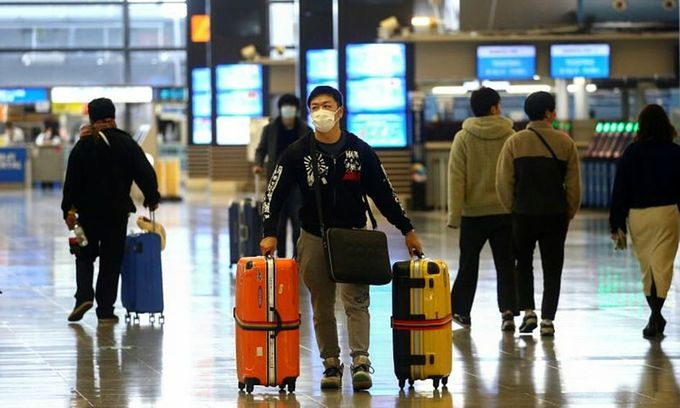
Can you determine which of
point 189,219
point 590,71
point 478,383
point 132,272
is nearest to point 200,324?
point 132,272

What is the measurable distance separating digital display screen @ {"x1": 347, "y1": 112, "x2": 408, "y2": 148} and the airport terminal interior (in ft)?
0.11

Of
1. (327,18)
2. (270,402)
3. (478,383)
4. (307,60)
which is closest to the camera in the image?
(270,402)

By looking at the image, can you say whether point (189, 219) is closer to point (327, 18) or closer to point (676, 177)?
point (327, 18)

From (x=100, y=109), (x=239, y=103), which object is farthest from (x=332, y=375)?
(x=239, y=103)

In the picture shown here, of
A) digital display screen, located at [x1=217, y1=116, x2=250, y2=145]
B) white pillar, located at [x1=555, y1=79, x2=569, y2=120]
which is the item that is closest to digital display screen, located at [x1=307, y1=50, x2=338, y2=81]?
white pillar, located at [x1=555, y1=79, x2=569, y2=120]

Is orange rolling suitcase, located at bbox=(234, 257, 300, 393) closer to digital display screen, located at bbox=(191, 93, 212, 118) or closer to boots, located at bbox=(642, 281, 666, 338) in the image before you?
boots, located at bbox=(642, 281, 666, 338)

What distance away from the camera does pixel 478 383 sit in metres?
8.41

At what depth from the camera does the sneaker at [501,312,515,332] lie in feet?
35.2

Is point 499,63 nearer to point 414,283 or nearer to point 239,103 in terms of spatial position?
point 239,103

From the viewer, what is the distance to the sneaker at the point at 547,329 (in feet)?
34.3

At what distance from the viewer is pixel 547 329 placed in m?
10.5

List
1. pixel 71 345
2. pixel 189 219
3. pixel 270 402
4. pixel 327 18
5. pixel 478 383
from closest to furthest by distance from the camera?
1. pixel 270 402
2. pixel 478 383
3. pixel 71 345
4. pixel 189 219
5. pixel 327 18

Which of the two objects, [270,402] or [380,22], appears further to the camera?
[380,22]

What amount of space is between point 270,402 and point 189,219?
18690mm
